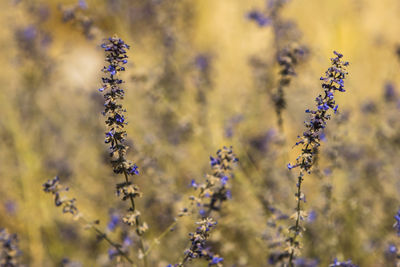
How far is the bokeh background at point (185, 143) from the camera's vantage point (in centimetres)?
398

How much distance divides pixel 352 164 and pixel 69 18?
384 centimetres

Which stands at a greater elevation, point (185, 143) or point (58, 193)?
point (185, 143)

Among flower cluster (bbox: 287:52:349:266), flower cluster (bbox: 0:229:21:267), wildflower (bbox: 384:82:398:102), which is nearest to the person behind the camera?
flower cluster (bbox: 287:52:349:266)

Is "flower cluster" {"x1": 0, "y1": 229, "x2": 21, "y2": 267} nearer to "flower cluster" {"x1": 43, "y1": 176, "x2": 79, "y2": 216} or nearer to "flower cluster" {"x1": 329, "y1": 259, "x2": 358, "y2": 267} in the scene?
"flower cluster" {"x1": 43, "y1": 176, "x2": 79, "y2": 216}

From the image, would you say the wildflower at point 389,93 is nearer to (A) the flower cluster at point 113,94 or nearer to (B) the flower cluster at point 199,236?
(B) the flower cluster at point 199,236

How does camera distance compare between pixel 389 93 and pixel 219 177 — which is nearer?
pixel 219 177

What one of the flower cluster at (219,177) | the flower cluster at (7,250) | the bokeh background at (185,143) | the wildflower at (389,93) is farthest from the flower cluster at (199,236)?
the wildflower at (389,93)

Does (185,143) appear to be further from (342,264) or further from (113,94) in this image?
(113,94)

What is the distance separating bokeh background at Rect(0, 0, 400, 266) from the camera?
398 centimetres

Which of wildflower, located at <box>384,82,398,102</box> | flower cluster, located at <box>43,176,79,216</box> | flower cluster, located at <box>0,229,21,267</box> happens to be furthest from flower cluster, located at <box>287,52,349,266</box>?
wildflower, located at <box>384,82,398,102</box>

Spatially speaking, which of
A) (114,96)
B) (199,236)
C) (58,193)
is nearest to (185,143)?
(58,193)

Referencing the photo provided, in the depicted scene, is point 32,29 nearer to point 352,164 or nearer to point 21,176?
point 21,176

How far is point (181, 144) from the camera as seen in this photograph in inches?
241

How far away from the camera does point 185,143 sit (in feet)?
20.8
